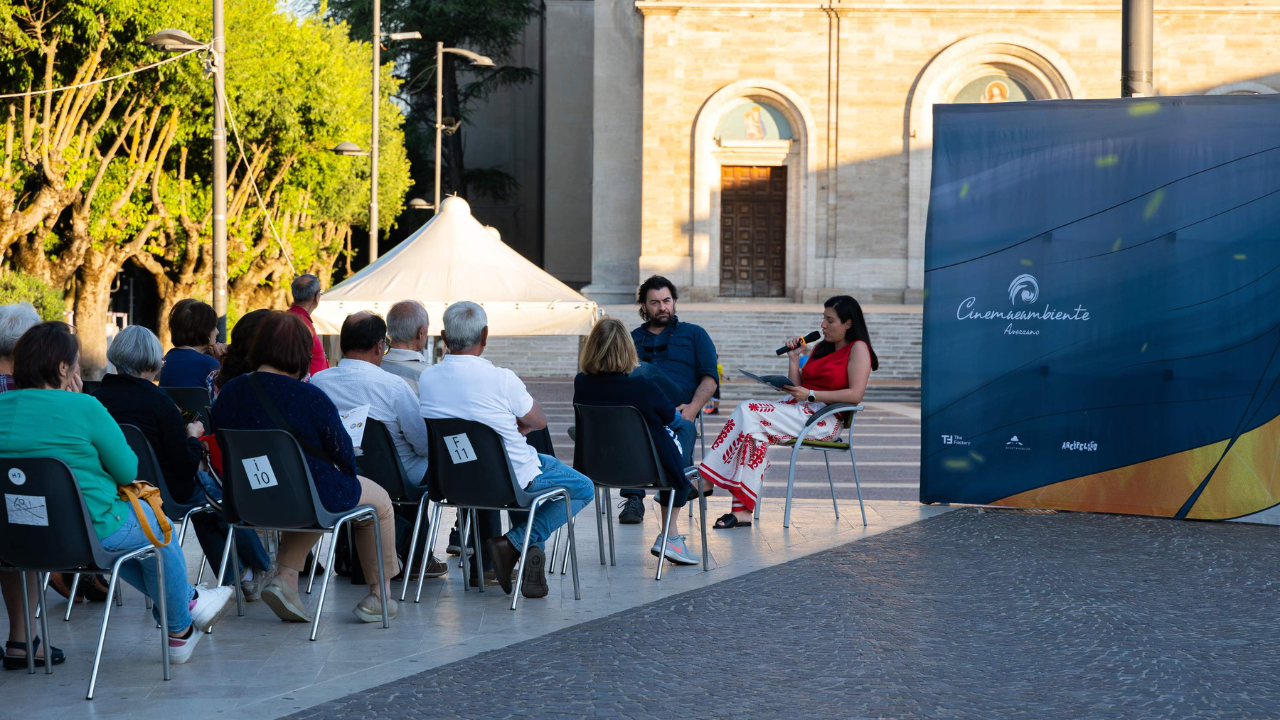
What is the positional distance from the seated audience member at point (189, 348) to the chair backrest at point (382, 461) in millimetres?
1742

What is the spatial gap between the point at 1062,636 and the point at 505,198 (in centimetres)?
4672

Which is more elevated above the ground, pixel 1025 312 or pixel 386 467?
pixel 1025 312

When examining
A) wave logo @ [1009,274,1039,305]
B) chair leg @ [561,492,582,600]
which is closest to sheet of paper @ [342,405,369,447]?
chair leg @ [561,492,582,600]

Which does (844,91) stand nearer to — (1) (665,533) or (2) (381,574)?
(1) (665,533)

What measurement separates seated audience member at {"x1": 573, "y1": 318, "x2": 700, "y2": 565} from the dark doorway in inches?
1268

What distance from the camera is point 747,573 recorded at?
25.8ft

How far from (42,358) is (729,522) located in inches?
209

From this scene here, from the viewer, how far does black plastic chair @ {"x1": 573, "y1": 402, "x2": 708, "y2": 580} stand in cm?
759

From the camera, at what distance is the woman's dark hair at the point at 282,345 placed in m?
6.13

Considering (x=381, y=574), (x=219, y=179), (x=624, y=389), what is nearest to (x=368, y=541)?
(x=381, y=574)

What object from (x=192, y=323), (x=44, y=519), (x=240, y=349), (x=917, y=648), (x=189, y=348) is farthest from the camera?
(x=189, y=348)

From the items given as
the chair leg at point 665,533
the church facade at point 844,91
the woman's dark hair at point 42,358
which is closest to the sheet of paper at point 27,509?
the woman's dark hair at point 42,358

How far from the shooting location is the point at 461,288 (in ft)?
45.1

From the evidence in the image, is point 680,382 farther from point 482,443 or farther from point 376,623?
point 376,623
